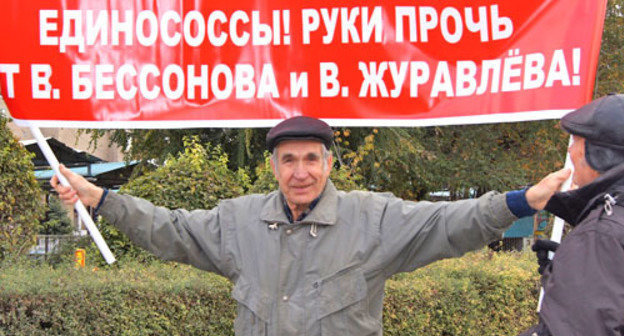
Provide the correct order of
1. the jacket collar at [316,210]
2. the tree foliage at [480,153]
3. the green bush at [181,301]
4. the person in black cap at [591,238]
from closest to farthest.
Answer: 1. the person in black cap at [591,238]
2. the jacket collar at [316,210]
3. the green bush at [181,301]
4. the tree foliage at [480,153]

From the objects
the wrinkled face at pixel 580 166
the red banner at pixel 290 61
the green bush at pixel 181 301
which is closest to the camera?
the wrinkled face at pixel 580 166

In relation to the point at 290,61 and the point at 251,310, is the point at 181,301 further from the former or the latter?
the point at 251,310

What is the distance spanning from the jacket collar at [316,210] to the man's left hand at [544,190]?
831 mm

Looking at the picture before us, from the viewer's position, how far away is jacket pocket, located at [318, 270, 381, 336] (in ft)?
9.51

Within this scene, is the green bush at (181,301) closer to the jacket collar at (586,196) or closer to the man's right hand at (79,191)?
the man's right hand at (79,191)

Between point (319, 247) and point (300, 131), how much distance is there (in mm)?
511

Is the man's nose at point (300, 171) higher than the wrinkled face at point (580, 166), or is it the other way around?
the wrinkled face at point (580, 166)

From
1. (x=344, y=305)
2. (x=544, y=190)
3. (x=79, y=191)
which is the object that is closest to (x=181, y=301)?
(x=79, y=191)

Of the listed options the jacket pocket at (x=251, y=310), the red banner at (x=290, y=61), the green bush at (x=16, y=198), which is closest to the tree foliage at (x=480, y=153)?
the green bush at (x=16, y=198)

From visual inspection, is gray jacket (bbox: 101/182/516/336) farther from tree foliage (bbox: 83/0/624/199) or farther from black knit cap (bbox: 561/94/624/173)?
tree foliage (bbox: 83/0/624/199)

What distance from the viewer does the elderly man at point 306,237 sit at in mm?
2912

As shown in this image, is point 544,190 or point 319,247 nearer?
point 544,190

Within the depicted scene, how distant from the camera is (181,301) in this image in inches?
196

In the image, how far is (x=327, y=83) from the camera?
418cm
